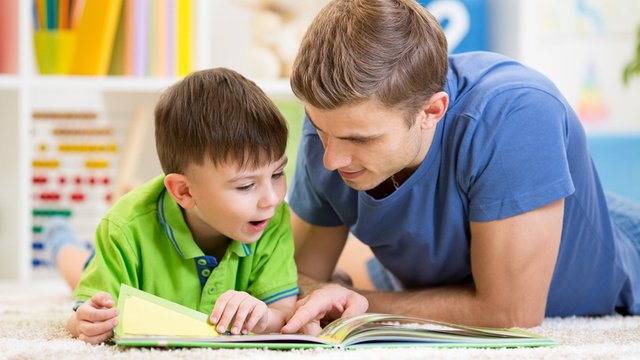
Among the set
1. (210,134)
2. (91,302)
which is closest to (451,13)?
(210,134)

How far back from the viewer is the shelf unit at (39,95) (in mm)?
2223

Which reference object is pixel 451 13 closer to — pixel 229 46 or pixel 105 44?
pixel 229 46

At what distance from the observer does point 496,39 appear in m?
2.57

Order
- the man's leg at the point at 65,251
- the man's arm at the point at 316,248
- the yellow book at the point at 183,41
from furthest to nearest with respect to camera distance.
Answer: the yellow book at the point at 183,41 < the man's leg at the point at 65,251 < the man's arm at the point at 316,248

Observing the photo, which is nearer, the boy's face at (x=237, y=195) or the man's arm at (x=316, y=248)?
the boy's face at (x=237, y=195)

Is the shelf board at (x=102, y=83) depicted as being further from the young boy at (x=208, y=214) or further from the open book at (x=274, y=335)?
the open book at (x=274, y=335)

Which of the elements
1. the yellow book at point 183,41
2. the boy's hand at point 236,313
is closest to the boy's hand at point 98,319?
the boy's hand at point 236,313

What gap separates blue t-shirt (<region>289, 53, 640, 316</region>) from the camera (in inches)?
48.7

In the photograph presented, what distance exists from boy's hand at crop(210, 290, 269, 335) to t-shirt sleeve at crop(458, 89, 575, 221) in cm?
37

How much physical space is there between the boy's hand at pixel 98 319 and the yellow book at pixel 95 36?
4.38 feet

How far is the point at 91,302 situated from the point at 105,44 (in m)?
1.35

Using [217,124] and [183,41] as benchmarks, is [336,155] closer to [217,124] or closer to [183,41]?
[217,124]

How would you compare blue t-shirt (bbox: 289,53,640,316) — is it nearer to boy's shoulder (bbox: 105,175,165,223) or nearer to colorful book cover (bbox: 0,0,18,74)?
boy's shoulder (bbox: 105,175,165,223)

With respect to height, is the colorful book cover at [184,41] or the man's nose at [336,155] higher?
the man's nose at [336,155]
